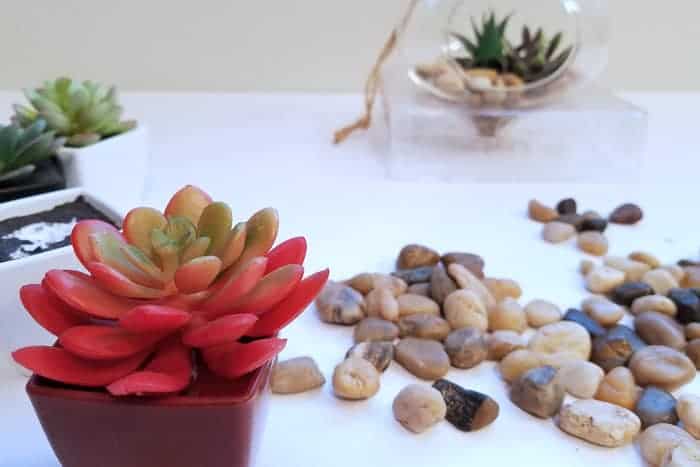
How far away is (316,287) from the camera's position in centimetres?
33

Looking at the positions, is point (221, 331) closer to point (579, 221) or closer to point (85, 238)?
point (85, 238)

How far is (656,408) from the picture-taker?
0.40m

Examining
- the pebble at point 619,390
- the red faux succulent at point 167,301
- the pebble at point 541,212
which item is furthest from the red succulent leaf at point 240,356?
the pebble at point 541,212

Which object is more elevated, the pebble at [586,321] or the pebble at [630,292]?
the pebble at [586,321]

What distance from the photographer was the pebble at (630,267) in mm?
570

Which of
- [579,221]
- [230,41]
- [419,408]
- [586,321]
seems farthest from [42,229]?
[230,41]

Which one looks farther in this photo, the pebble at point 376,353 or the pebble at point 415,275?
the pebble at point 415,275

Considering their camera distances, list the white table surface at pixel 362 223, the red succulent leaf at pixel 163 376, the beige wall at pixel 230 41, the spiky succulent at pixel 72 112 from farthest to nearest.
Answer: the beige wall at pixel 230 41
the spiky succulent at pixel 72 112
the white table surface at pixel 362 223
the red succulent leaf at pixel 163 376

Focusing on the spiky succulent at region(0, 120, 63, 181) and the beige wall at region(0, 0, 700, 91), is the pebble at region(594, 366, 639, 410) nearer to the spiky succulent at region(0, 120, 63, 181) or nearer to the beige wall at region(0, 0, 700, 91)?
the spiky succulent at region(0, 120, 63, 181)

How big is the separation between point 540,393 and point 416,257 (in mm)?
195

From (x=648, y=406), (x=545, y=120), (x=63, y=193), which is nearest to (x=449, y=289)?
(x=648, y=406)

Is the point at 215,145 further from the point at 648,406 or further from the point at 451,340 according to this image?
the point at 648,406

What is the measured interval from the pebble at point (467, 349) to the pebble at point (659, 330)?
0.11m

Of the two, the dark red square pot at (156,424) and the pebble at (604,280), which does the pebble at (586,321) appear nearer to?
the pebble at (604,280)
